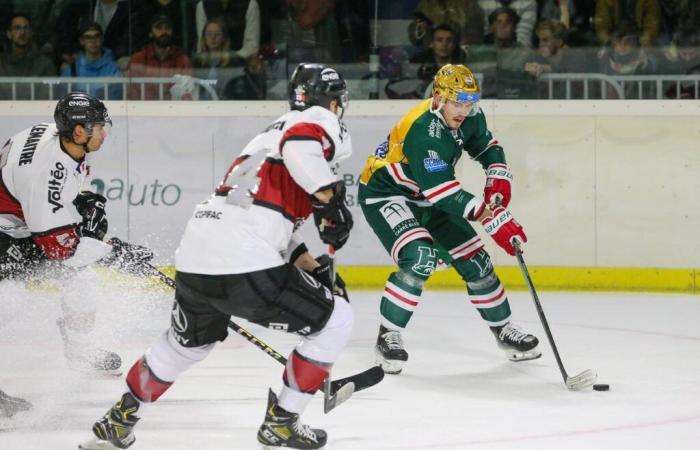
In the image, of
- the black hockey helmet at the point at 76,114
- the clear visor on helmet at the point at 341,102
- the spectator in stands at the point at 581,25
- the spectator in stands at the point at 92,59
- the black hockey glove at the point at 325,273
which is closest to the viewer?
the clear visor on helmet at the point at 341,102

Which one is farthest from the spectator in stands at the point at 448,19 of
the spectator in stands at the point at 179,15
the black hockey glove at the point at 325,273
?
Result: the black hockey glove at the point at 325,273

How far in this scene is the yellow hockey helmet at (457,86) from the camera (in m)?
4.87

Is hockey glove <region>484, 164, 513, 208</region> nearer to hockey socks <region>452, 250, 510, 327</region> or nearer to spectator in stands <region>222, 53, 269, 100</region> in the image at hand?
hockey socks <region>452, 250, 510, 327</region>

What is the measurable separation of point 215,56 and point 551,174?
1989mm

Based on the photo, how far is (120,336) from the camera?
5715mm

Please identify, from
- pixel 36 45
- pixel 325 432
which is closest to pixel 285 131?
pixel 325 432

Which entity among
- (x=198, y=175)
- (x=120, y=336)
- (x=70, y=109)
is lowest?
(x=120, y=336)

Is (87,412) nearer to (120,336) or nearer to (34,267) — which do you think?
(34,267)

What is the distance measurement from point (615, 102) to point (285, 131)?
401 centimetres

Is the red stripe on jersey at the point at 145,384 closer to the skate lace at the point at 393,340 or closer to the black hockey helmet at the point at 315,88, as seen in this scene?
the black hockey helmet at the point at 315,88

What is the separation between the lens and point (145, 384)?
3518 mm

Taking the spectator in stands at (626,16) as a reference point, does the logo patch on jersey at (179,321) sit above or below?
below

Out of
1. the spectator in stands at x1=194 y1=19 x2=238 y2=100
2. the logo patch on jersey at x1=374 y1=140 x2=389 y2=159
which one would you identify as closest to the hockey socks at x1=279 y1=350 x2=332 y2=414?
the logo patch on jersey at x1=374 y1=140 x2=389 y2=159

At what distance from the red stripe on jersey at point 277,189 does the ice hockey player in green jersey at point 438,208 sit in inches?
58.0
